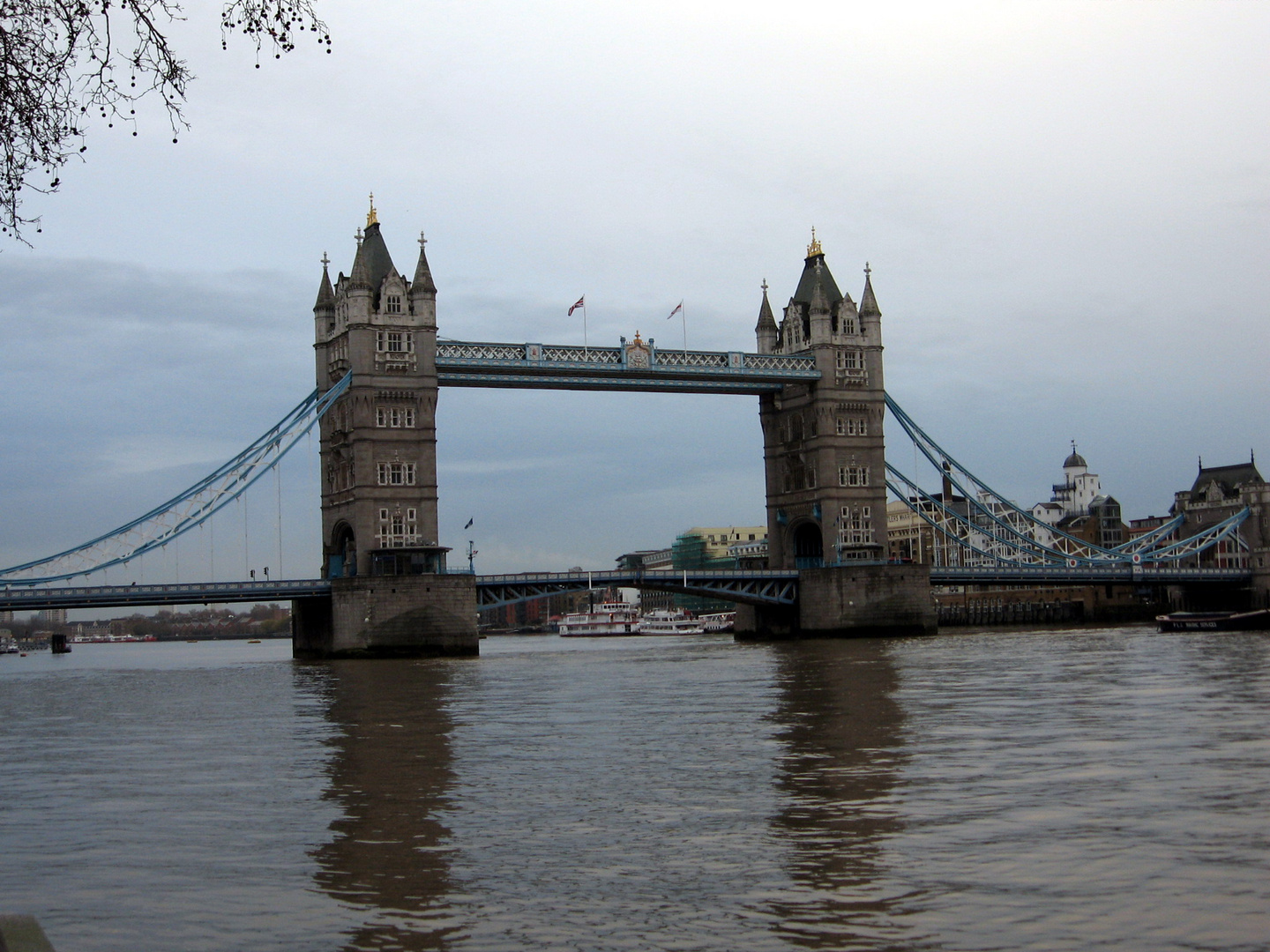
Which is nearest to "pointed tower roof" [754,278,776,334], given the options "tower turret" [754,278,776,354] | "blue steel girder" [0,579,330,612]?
"tower turret" [754,278,776,354]

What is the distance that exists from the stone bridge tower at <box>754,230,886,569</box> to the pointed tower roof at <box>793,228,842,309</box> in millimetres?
72

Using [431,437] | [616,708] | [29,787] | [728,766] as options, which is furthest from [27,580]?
[728,766]

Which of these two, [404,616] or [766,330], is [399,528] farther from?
[766,330]

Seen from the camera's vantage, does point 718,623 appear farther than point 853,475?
Yes

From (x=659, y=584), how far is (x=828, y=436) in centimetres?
1281

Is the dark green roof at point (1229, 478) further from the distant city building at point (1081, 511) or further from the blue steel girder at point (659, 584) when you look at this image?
the blue steel girder at point (659, 584)

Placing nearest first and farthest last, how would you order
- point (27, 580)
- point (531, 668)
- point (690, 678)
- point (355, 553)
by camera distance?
point (690, 678) → point (531, 668) → point (27, 580) → point (355, 553)

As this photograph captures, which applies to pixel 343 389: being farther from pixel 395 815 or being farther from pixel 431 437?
pixel 395 815

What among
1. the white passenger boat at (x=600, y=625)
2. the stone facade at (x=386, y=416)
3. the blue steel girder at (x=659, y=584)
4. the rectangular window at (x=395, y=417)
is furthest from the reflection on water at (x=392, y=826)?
the white passenger boat at (x=600, y=625)

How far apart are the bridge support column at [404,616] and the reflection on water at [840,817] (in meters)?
34.3

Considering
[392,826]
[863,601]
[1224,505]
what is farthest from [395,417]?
[1224,505]

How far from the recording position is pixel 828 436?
82312 mm

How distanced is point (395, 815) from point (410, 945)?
6.40 m

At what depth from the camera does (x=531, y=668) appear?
58719mm
